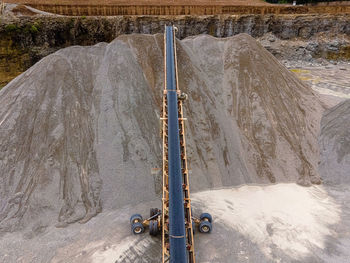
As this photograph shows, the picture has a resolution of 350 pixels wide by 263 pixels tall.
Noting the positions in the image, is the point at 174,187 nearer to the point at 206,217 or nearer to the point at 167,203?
the point at 167,203

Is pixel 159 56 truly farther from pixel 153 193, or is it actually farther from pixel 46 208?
pixel 46 208

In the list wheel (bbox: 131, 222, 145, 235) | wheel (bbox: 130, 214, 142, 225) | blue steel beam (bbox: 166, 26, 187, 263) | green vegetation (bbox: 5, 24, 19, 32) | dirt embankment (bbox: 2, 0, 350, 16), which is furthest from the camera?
dirt embankment (bbox: 2, 0, 350, 16)

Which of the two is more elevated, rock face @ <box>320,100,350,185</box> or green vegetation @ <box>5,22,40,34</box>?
green vegetation @ <box>5,22,40,34</box>

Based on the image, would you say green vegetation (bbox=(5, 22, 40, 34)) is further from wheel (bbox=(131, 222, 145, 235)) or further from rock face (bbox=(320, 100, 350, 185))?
rock face (bbox=(320, 100, 350, 185))

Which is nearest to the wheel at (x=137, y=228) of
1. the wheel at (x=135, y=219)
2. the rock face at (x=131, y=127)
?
the wheel at (x=135, y=219)

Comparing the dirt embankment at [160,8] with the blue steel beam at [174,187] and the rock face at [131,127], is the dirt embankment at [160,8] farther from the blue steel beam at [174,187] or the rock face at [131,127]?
the blue steel beam at [174,187]

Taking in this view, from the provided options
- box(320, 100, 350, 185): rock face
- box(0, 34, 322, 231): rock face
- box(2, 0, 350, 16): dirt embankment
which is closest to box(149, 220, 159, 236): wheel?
box(0, 34, 322, 231): rock face

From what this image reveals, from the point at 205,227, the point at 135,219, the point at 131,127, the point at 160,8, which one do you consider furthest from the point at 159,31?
the point at 205,227
